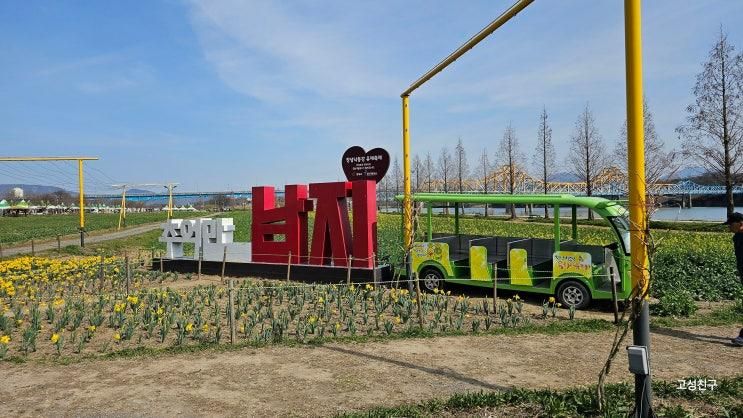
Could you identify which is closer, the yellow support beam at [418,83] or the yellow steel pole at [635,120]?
the yellow steel pole at [635,120]

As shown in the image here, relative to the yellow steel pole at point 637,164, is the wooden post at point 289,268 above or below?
below

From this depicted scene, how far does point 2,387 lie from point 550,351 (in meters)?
7.28

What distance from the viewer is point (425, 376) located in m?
6.43

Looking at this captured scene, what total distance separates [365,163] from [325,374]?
8616mm

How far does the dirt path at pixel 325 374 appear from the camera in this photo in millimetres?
5605

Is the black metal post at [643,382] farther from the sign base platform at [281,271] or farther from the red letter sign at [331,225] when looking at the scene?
the red letter sign at [331,225]

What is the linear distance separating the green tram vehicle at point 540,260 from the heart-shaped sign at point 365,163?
44.2 inches

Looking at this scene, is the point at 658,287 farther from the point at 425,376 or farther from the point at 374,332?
the point at 425,376

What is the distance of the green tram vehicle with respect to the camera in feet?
33.5

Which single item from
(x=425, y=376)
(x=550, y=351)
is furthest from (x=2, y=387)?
(x=550, y=351)

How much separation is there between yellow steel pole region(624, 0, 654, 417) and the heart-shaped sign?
969cm

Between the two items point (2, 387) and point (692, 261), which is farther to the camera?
point (692, 261)

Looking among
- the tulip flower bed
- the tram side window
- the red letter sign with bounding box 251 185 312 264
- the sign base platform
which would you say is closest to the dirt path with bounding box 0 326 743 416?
the tulip flower bed

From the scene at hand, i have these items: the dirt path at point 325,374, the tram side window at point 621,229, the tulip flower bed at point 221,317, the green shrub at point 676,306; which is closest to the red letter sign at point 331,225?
the tulip flower bed at point 221,317
